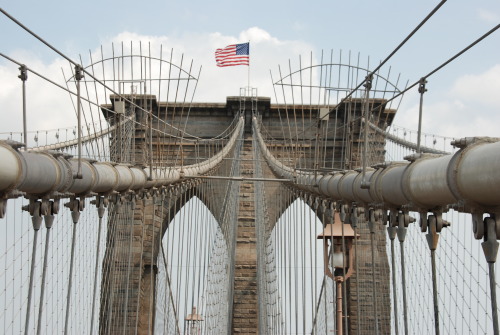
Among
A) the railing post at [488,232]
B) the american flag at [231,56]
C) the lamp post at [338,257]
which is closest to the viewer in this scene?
the railing post at [488,232]

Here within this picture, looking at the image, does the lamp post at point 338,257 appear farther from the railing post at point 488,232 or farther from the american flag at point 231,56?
the american flag at point 231,56

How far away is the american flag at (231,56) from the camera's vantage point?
20587 millimetres

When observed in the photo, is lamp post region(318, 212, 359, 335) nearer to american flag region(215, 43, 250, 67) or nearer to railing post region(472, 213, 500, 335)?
railing post region(472, 213, 500, 335)

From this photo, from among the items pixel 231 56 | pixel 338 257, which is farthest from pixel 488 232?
pixel 231 56

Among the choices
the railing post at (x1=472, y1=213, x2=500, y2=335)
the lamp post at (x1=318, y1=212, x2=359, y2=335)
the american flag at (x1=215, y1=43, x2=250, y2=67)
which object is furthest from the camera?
the american flag at (x1=215, y1=43, x2=250, y2=67)

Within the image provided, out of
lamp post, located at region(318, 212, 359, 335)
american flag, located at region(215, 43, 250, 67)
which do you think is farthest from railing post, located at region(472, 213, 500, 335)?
american flag, located at region(215, 43, 250, 67)

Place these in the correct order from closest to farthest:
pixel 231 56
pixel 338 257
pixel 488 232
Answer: pixel 488 232
pixel 338 257
pixel 231 56

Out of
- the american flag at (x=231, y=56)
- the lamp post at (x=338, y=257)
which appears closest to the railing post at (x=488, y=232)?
the lamp post at (x=338, y=257)

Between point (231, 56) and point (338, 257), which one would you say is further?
point (231, 56)

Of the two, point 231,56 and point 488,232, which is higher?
point 231,56

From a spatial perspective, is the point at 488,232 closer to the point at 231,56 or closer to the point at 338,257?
the point at 338,257

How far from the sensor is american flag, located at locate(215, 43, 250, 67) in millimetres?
20587

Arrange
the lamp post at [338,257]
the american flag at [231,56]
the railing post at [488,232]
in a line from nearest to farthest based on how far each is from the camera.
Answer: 1. the railing post at [488,232]
2. the lamp post at [338,257]
3. the american flag at [231,56]

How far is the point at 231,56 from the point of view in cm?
2078
